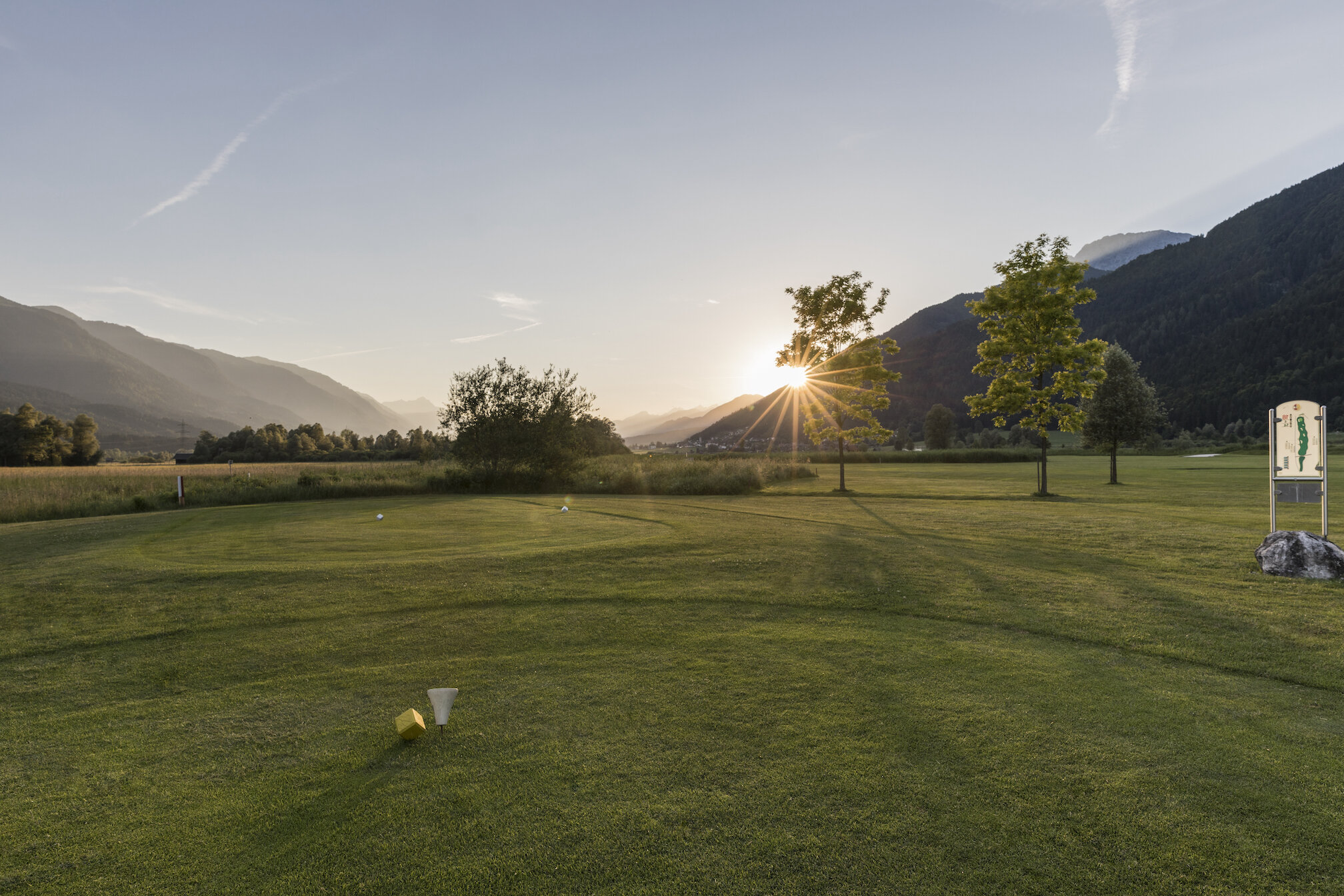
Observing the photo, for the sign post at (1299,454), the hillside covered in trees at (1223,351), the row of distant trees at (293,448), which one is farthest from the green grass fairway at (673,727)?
the hillside covered in trees at (1223,351)

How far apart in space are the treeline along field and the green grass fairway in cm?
1846

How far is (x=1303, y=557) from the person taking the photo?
970 centimetres

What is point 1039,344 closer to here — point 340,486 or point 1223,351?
point 340,486

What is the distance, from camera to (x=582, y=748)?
4.39 meters

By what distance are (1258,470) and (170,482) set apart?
218ft

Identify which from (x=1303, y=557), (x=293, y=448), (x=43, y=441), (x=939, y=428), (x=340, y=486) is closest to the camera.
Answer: (x=1303, y=557)

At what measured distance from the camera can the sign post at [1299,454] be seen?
34.4 feet

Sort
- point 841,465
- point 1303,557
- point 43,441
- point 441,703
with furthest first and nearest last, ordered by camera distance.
A: point 43,441
point 841,465
point 1303,557
point 441,703

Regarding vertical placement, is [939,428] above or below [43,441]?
above

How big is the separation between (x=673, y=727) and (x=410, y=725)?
79.5 inches

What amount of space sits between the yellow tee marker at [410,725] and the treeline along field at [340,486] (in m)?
25.4

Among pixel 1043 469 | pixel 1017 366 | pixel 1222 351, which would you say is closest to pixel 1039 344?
pixel 1017 366

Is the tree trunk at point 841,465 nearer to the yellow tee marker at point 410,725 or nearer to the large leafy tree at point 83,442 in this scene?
the yellow tee marker at point 410,725

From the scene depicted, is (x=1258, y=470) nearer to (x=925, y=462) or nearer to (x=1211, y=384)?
(x=925, y=462)
